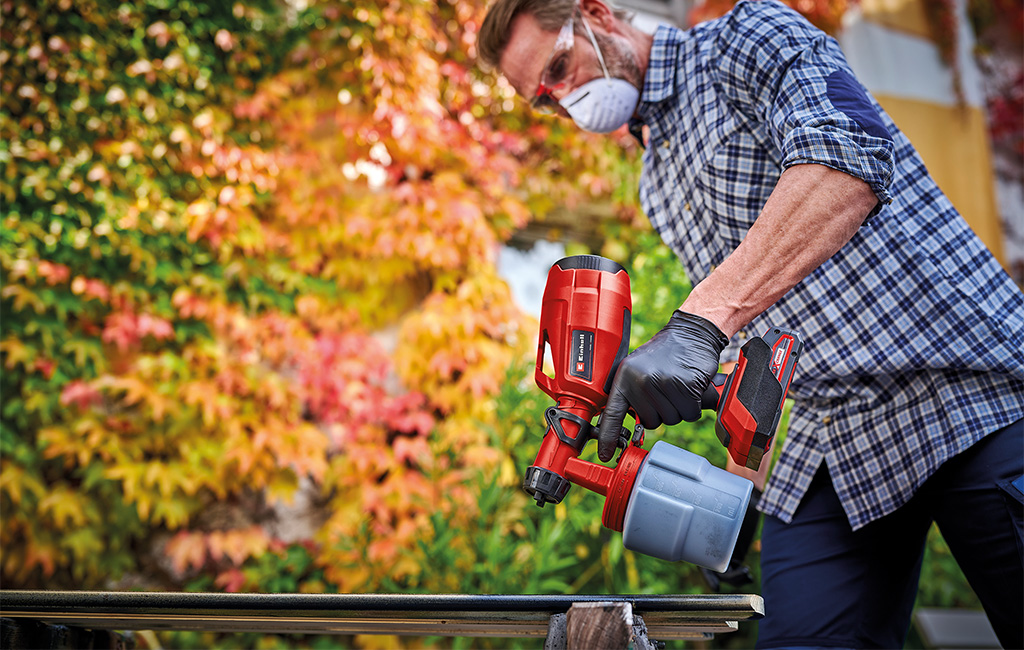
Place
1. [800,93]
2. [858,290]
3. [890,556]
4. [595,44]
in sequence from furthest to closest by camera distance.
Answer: [595,44] < [890,556] < [858,290] < [800,93]

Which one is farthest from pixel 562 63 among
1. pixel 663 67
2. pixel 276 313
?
pixel 276 313

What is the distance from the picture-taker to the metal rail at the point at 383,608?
2.98 feet

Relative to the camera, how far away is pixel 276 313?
3168 mm

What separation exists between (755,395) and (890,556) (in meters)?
0.62

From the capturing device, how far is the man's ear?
1.45 m

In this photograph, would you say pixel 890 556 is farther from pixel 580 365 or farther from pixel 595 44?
pixel 595 44

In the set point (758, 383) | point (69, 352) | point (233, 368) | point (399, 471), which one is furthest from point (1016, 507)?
point (69, 352)

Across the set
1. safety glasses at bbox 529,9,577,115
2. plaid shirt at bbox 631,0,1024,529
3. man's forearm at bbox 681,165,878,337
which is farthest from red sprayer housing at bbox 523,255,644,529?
safety glasses at bbox 529,9,577,115

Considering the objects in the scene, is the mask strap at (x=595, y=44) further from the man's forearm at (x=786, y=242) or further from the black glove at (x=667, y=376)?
the black glove at (x=667, y=376)

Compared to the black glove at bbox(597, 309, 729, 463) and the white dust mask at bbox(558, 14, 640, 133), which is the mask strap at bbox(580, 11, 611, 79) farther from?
the black glove at bbox(597, 309, 729, 463)

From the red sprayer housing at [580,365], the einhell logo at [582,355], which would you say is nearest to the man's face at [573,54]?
the red sprayer housing at [580,365]

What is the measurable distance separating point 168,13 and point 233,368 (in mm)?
1673

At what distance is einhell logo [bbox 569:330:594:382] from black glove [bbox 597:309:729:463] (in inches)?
2.5

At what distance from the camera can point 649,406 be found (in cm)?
90
